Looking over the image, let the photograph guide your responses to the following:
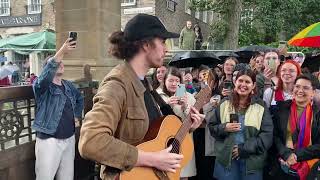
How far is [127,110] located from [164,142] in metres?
0.36

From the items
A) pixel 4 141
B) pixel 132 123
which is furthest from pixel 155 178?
pixel 4 141

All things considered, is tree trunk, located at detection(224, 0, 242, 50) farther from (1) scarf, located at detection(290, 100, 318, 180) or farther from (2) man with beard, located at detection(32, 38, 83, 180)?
(2) man with beard, located at detection(32, 38, 83, 180)

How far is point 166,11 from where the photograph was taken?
19.9 meters

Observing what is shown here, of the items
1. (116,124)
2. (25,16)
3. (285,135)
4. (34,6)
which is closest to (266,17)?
(34,6)

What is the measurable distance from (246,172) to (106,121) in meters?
2.51

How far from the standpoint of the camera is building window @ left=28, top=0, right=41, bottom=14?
2265 cm

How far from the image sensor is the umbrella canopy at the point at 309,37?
7156mm

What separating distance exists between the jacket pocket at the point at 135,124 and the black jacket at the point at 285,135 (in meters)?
2.31

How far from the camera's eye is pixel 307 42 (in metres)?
7.63

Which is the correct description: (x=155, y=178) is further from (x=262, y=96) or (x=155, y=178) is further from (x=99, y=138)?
(x=262, y=96)

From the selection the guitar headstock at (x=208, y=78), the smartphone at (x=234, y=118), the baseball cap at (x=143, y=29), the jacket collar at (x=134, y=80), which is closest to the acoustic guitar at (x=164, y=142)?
the jacket collar at (x=134, y=80)

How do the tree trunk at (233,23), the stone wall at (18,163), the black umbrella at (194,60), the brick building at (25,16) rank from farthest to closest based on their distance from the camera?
1. the brick building at (25,16)
2. the tree trunk at (233,23)
3. the black umbrella at (194,60)
4. the stone wall at (18,163)

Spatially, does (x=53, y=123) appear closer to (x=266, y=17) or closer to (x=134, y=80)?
(x=134, y=80)

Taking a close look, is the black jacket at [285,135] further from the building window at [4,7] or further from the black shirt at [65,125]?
the building window at [4,7]
